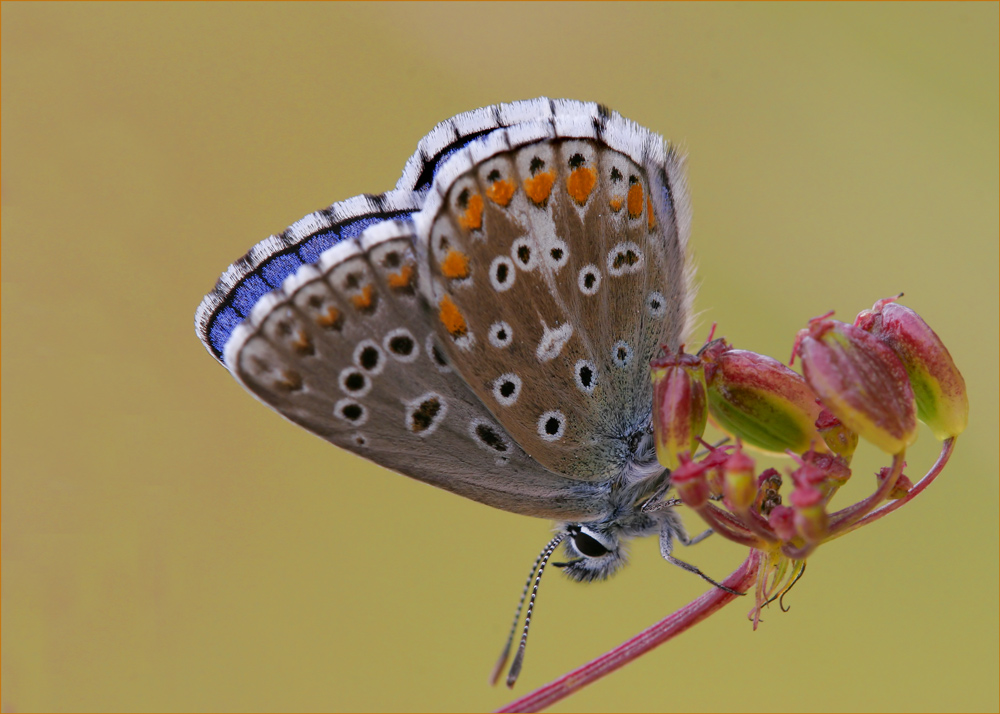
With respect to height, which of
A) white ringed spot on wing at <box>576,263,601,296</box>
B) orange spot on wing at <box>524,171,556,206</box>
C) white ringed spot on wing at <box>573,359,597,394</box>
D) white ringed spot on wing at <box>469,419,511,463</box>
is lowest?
white ringed spot on wing at <box>469,419,511,463</box>

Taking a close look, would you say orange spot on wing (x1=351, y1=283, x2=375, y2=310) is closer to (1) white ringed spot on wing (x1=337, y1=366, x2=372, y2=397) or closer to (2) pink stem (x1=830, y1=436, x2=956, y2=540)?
(1) white ringed spot on wing (x1=337, y1=366, x2=372, y2=397)

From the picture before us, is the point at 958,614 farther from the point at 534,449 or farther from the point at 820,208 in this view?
the point at 534,449

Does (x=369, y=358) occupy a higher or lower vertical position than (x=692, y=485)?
higher

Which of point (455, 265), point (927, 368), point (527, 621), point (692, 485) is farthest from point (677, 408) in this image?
point (527, 621)

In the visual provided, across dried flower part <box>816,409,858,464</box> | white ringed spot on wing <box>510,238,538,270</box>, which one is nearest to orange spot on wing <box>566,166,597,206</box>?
white ringed spot on wing <box>510,238,538,270</box>

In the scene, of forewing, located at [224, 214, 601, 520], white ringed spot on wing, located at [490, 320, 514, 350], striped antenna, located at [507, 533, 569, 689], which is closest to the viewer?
forewing, located at [224, 214, 601, 520]

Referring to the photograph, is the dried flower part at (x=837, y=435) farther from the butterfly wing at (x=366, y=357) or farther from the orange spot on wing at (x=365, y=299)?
the orange spot on wing at (x=365, y=299)

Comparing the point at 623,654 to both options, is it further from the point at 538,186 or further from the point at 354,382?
the point at 538,186

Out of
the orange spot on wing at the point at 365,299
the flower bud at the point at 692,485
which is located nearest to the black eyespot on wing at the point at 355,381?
the orange spot on wing at the point at 365,299
